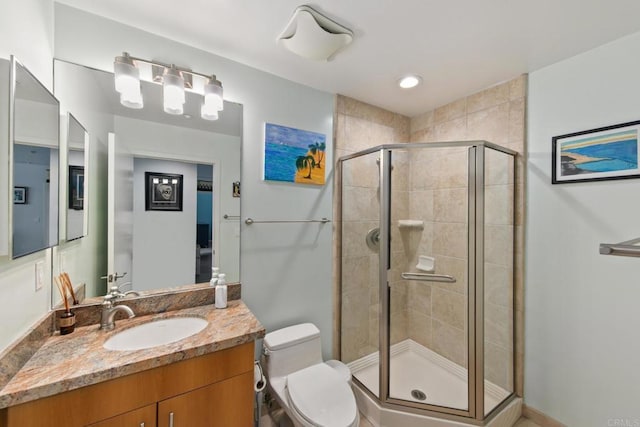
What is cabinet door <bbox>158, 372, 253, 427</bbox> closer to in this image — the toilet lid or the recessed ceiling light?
the toilet lid

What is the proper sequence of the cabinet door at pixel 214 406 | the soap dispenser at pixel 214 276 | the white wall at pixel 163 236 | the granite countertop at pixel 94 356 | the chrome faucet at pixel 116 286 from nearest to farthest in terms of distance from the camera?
the granite countertop at pixel 94 356
the cabinet door at pixel 214 406
the chrome faucet at pixel 116 286
the white wall at pixel 163 236
the soap dispenser at pixel 214 276

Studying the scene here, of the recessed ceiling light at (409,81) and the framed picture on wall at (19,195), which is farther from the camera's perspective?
the recessed ceiling light at (409,81)

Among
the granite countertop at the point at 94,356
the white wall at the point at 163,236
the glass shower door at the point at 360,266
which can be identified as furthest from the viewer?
the glass shower door at the point at 360,266

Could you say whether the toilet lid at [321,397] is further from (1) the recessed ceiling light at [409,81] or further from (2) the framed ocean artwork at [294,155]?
(1) the recessed ceiling light at [409,81]

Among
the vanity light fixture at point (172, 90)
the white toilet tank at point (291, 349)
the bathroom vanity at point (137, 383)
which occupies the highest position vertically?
the vanity light fixture at point (172, 90)

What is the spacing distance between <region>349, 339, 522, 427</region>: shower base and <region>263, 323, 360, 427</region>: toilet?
21 centimetres

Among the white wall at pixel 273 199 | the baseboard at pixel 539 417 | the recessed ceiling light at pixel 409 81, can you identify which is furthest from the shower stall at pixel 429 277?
the recessed ceiling light at pixel 409 81

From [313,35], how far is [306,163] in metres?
0.80

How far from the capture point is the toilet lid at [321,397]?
1.27m

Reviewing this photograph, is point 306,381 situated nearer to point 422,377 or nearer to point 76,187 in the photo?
point 422,377

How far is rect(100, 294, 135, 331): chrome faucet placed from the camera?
1216 mm

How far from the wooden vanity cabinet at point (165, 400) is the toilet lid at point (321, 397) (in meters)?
0.29

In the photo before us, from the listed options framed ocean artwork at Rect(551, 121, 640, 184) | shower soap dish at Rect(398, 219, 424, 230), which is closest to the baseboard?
shower soap dish at Rect(398, 219, 424, 230)

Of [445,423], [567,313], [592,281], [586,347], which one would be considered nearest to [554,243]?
[592,281]
